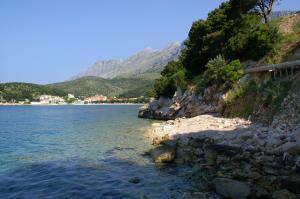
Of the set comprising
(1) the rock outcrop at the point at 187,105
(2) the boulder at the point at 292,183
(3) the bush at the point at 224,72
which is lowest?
(2) the boulder at the point at 292,183

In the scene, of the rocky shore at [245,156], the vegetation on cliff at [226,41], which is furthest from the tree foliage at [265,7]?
the rocky shore at [245,156]

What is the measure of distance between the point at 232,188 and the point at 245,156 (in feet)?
20.4

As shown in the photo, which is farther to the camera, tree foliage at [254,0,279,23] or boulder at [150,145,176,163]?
tree foliage at [254,0,279,23]

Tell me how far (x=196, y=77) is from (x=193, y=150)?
37.1 metres

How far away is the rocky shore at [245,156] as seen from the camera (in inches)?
626

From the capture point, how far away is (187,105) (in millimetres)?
58562

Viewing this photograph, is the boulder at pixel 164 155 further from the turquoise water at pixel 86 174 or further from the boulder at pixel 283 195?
the boulder at pixel 283 195

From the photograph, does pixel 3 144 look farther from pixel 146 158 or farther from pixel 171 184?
pixel 171 184

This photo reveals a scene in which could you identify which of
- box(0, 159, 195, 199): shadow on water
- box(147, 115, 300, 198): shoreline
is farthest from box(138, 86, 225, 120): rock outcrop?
box(0, 159, 195, 199): shadow on water

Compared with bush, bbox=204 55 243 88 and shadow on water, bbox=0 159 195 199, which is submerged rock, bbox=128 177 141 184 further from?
bush, bbox=204 55 243 88

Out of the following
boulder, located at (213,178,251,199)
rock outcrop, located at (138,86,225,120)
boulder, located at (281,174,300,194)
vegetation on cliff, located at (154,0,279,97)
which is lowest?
boulder, located at (213,178,251,199)

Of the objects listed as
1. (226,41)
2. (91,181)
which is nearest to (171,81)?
(226,41)

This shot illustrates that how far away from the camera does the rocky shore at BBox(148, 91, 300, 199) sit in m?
15.9

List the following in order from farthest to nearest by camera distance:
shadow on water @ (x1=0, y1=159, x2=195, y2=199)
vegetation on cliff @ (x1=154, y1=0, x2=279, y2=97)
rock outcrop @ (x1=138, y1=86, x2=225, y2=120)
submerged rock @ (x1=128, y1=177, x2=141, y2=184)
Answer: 1. rock outcrop @ (x1=138, y1=86, x2=225, y2=120)
2. vegetation on cliff @ (x1=154, y1=0, x2=279, y2=97)
3. submerged rock @ (x1=128, y1=177, x2=141, y2=184)
4. shadow on water @ (x1=0, y1=159, x2=195, y2=199)
